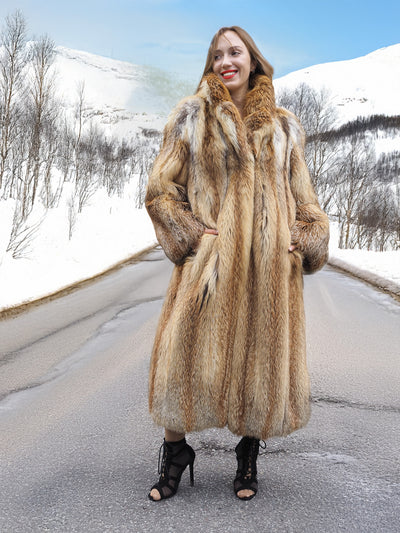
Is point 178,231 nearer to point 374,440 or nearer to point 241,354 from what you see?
point 241,354

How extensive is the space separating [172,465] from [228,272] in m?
0.80

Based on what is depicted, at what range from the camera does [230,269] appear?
1.76m

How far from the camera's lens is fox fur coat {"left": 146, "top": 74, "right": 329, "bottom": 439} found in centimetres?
177

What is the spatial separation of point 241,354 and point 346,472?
876mm

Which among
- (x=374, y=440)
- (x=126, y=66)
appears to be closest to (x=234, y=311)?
(x=374, y=440)

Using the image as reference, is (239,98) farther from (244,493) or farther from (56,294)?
(56,294)

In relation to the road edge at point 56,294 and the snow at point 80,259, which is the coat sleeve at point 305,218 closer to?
the road edge at point 56,294

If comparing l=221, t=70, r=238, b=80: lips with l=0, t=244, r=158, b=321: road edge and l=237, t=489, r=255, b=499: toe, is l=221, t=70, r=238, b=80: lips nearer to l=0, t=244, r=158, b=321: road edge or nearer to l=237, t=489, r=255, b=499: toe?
l=237, t=489, r=255, b=499: toe

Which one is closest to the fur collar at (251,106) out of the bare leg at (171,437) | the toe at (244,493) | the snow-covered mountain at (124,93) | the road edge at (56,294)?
the bare leg at (171,437)

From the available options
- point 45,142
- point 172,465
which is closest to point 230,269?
point 172,465

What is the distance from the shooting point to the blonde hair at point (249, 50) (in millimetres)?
1998

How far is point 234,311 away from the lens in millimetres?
1794

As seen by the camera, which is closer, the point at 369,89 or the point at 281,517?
the point at 281,517

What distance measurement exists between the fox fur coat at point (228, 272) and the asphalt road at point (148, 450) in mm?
354
